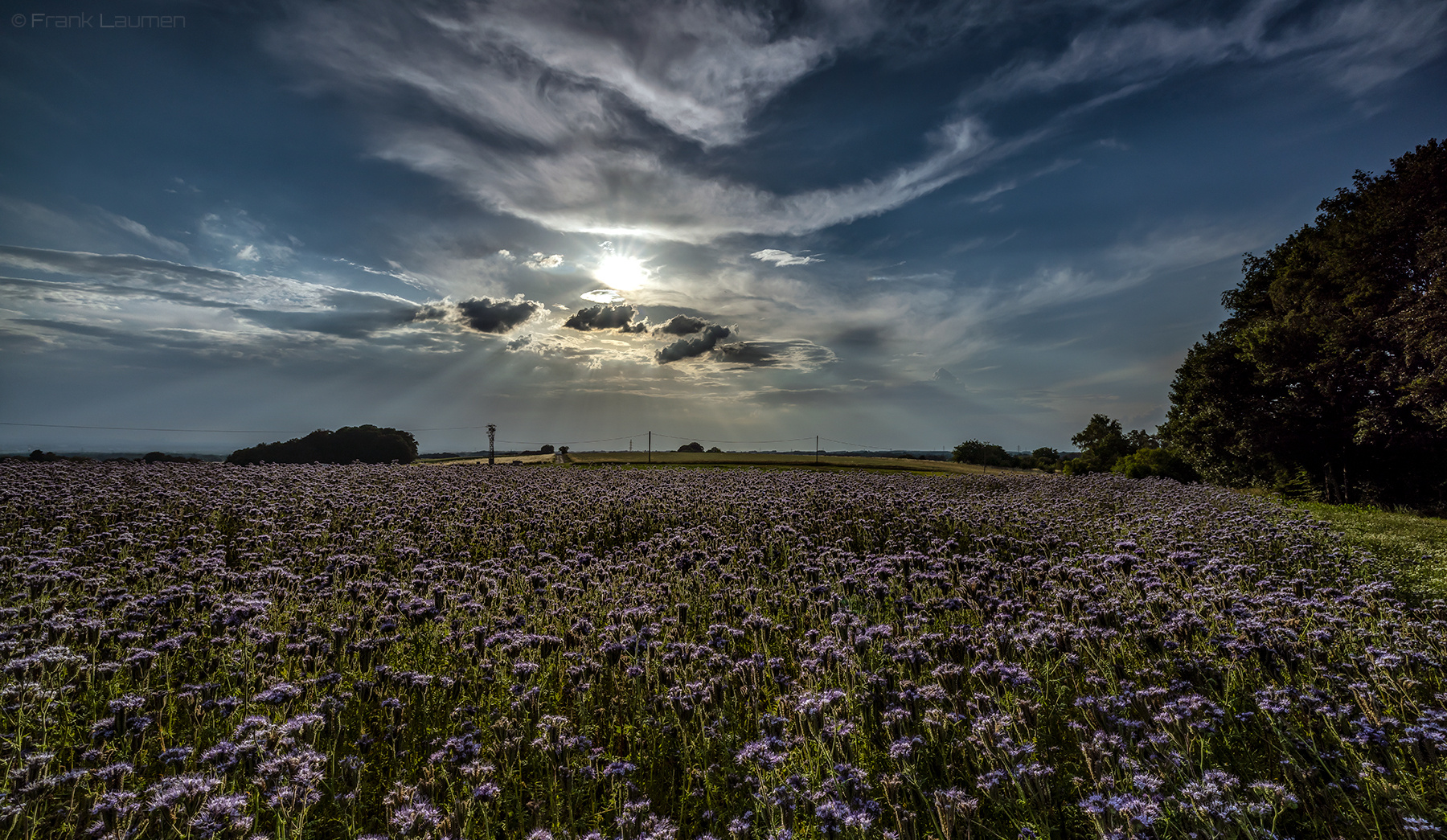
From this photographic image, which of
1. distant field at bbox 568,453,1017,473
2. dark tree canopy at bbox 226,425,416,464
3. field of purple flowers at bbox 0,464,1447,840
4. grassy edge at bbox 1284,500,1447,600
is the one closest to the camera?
field of purple flowers at bbox 0,464,1447,840

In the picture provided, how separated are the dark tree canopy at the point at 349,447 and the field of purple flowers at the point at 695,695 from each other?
48620mm

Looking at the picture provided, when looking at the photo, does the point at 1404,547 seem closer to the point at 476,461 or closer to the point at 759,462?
the point at 759,462

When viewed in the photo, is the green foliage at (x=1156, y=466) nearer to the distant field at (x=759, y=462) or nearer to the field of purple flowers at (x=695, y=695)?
the distant field at (x=759, y=462)

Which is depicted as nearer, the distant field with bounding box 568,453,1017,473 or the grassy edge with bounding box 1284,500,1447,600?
the grassy edge with bounding box 1284,500,1447,600

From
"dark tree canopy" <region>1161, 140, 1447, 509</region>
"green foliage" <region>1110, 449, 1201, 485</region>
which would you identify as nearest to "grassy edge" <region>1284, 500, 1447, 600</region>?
"dark tree canopy" <region>1161, 140, 1447, 509</region>

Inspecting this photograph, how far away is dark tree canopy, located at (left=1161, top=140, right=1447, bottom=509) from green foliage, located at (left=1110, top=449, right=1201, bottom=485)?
411cm

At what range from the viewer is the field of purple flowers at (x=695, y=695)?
330 centimetres

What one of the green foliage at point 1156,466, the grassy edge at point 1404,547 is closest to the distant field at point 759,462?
the green foliage at point 1156,466

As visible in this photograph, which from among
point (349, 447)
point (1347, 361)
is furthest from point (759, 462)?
point (349, 447)

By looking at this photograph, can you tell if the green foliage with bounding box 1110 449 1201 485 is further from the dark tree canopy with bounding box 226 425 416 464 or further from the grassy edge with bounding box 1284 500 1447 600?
the dark tree canopy with bounding box 226 425 416 464

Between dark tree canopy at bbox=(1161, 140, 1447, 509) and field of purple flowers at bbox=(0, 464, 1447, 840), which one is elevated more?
dark tree canopy at bbox=(1161, 140, 1447, 509)

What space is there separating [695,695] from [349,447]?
6305cm

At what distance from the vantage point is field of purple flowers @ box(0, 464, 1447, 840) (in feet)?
10.8

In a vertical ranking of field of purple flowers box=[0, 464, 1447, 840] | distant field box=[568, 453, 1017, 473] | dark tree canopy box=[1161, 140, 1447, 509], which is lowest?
field of purple flowers box=[0, 464, 1447, 840]
